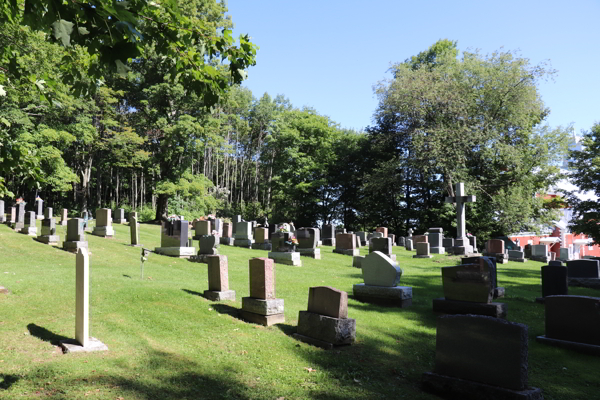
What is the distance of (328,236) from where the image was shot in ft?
80.4

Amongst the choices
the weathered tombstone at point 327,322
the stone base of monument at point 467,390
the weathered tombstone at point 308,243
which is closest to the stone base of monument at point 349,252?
the weathered tombstone at point 308,243

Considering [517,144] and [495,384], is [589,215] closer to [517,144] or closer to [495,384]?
[517,144]

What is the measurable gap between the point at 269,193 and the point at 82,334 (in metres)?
42.7

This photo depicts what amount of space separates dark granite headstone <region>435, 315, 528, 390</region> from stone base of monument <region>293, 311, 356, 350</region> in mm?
1602

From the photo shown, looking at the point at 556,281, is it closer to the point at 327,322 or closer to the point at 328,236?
the point at 327,322

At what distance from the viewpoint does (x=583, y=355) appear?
6.17 meters

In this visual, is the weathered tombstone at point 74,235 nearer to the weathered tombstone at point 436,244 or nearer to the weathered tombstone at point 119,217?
the weathered tombstone at point 119,217

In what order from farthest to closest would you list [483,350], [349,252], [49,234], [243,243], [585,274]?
[243,243]
[349,252]
[49,234]
[585,274]
[483,350]

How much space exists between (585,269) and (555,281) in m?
4.30

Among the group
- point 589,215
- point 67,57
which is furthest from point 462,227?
point 67,57

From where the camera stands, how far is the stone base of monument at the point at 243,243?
1975cm

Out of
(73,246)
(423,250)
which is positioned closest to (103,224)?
(73,246)

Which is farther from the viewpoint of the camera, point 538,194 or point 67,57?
point 538,194

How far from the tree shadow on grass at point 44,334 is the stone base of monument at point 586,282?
520 inches
